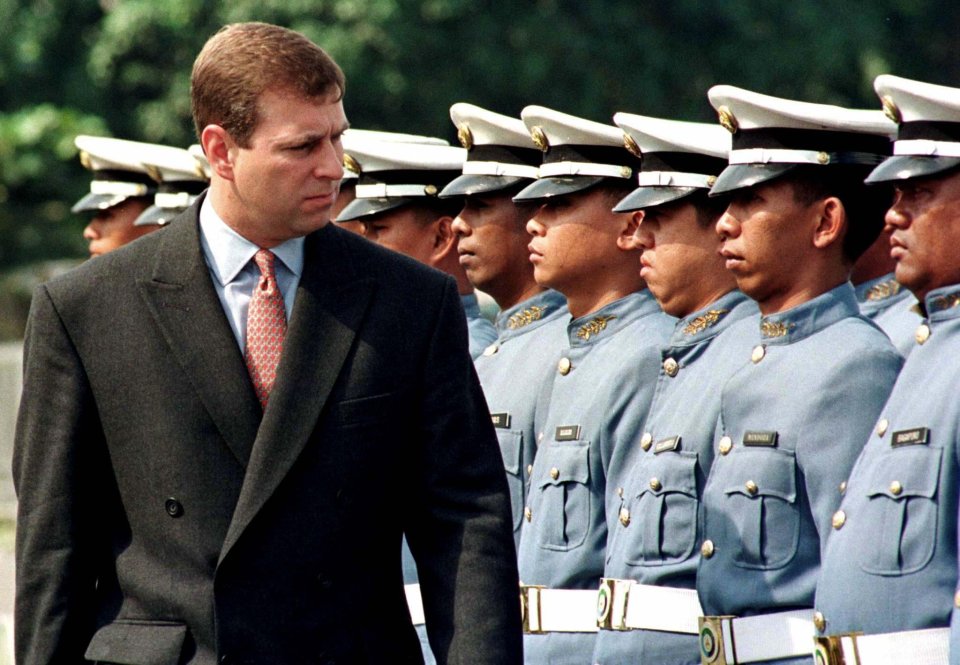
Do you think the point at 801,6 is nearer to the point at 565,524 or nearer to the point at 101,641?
the point at 565,524

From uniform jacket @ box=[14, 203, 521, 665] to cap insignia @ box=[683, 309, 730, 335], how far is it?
151cm

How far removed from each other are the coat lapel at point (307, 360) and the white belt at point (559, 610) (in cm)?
173

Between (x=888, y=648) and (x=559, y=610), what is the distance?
146 cm

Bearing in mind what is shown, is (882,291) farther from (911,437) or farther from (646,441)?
(911,437)

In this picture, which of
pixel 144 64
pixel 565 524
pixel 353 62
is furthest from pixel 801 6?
pixel 565 524

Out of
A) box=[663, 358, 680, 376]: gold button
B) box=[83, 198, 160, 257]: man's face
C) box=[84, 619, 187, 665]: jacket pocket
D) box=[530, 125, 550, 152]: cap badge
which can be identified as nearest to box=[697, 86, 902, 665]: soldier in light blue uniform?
box=[663, 358, 680, 376]: gold button

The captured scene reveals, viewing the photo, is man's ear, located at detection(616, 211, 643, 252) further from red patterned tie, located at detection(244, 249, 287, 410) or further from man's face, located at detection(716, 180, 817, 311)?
red patterned tie, located at detection(244, 249, 287, 410)

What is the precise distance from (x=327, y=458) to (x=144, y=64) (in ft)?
61.5

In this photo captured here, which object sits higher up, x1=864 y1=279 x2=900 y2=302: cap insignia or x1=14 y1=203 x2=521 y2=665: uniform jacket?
x1=864 y1=279 x2=900 y2=302: cap insignia

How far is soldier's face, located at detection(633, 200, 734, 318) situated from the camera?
17.9ft

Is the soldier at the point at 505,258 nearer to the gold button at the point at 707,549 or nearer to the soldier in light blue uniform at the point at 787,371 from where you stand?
the soldier in light blue uniform at the point at 787,371

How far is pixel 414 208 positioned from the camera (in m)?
7.25

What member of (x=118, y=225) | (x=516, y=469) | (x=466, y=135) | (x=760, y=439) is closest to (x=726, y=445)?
(x=760, y=439)

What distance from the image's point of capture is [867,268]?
21.8ft
